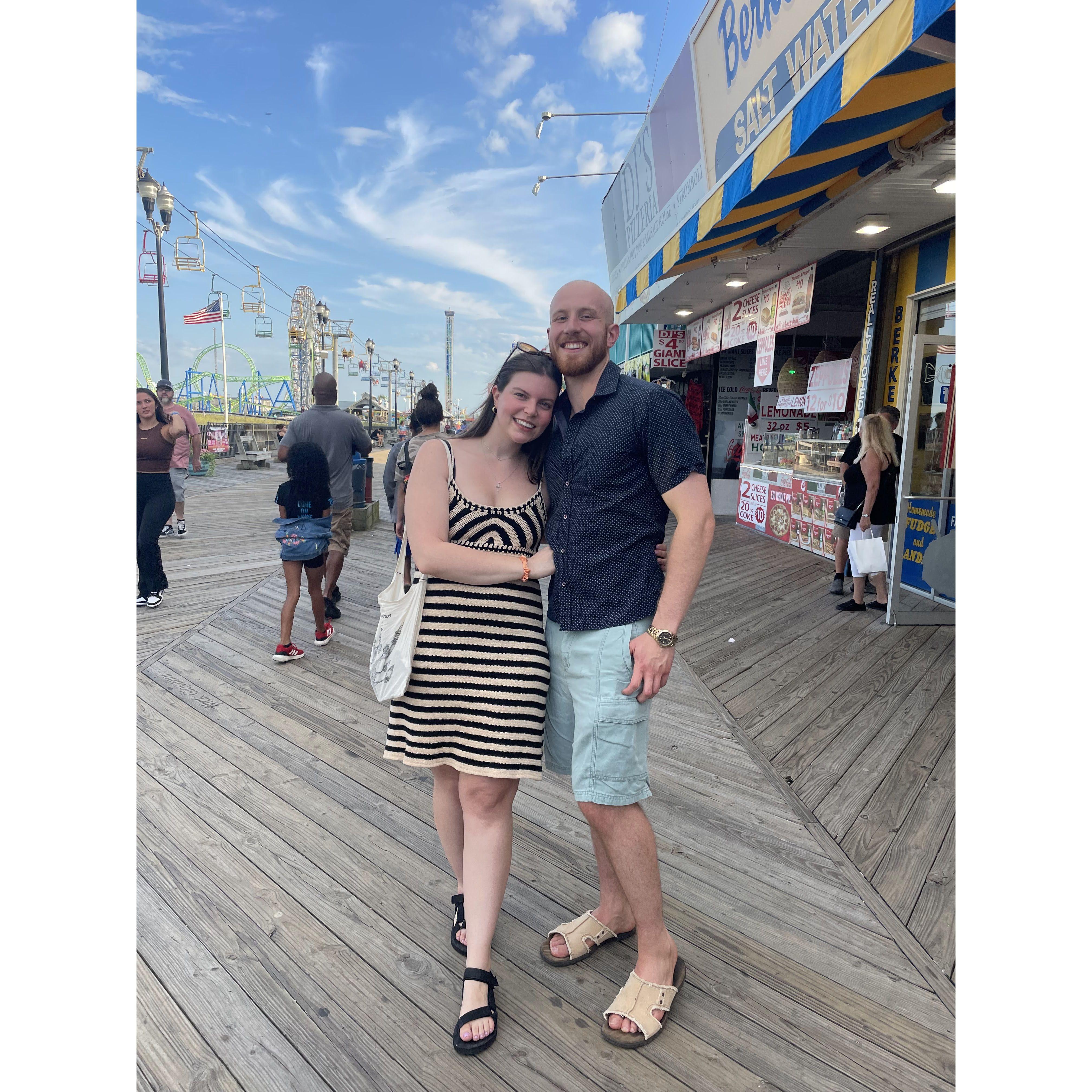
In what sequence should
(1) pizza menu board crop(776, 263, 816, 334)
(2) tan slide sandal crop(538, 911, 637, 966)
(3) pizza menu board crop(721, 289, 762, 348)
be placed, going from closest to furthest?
1. (2) tan slide sandal crop(538, 911, 637, 966)
2. (1) pizza menu board crop(776, 263, 816, 334)
3. (3) pizza menu board crop(721, 289, 762, 348)

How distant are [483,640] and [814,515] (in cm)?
744

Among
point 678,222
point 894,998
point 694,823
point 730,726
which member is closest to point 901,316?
point 678,222

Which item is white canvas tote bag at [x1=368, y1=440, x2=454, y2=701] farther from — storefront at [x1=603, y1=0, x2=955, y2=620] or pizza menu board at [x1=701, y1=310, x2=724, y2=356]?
pizza menu board at [x1=701, y1=310, x2=724, y2=356]

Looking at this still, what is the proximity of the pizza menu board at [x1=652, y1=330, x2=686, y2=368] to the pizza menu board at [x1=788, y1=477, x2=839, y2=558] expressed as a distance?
15.5 feet

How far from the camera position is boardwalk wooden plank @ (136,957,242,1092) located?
1.51 meters

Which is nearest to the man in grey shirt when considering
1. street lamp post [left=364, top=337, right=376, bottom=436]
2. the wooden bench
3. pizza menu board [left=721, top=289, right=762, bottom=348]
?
pizza menu board [left=721, top=289, right=762, bottom=348]

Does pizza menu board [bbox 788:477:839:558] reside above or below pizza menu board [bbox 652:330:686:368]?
below

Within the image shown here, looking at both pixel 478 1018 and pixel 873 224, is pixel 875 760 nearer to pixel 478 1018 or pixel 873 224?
pixel 478 1018

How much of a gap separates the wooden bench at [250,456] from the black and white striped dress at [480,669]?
1918 centimetres

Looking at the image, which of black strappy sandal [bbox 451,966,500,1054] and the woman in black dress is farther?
the woman in black dress

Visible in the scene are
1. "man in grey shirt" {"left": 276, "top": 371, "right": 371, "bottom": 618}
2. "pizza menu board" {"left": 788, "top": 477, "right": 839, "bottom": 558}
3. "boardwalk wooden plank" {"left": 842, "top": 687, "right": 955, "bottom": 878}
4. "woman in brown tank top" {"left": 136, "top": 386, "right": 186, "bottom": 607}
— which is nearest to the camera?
"boardwalk wooden plank" {"left": 842, "top": 687, "right": 955, "bottom": 878}

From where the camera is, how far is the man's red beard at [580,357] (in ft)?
5.32
